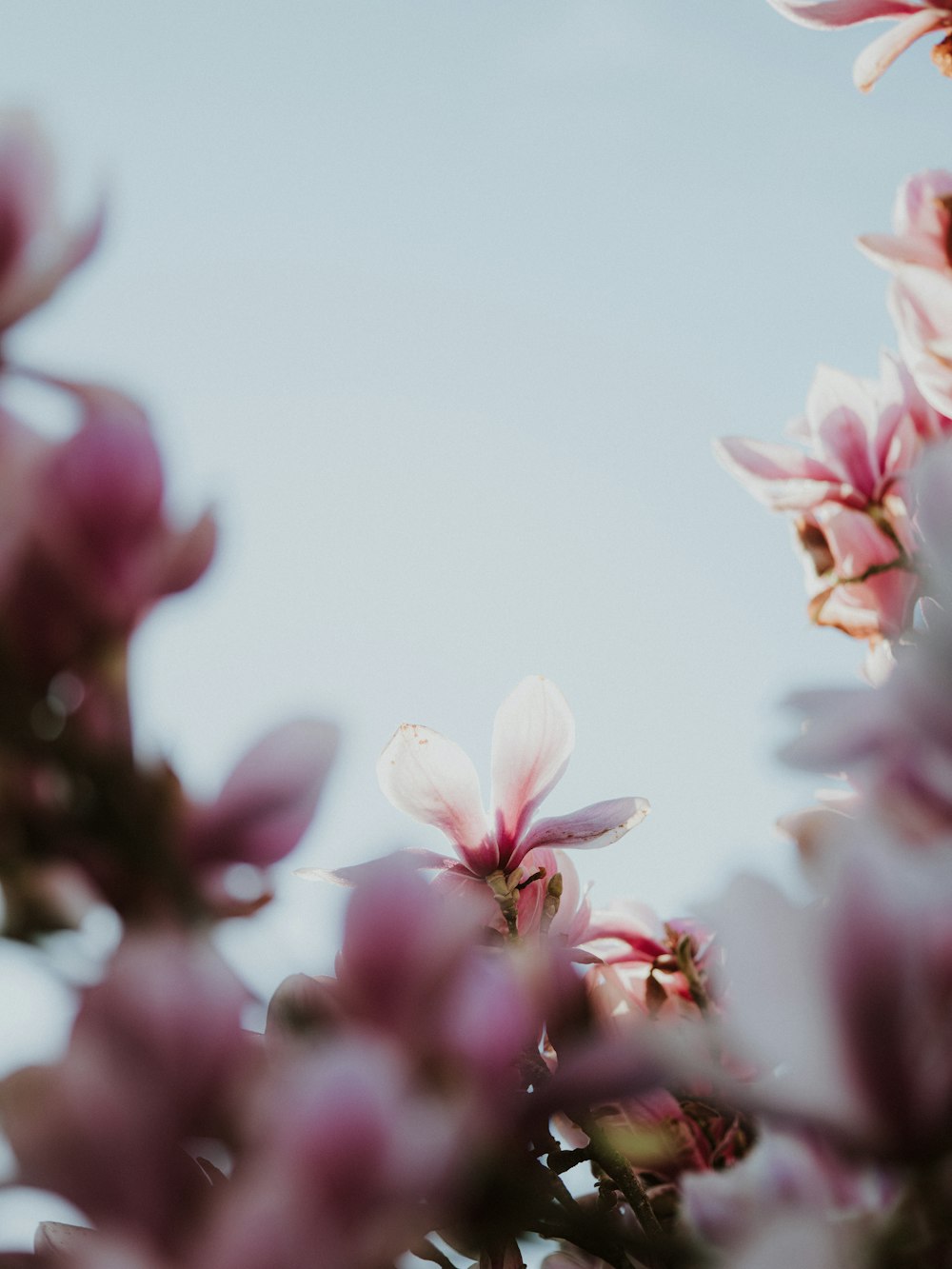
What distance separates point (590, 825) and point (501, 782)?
0.27 feet

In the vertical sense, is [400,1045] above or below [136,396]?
below

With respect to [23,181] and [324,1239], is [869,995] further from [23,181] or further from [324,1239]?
[23,181]

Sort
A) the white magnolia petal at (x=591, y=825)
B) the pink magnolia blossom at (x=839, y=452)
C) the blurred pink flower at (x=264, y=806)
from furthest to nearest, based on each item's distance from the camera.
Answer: the pink magnolia blossom at (x=839, y=452), the white magnolia petal at (x=591, y=825), the blurred pink flower at (x=264, y=806)

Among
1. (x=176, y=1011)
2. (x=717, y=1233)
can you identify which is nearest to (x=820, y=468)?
(x=717, y=1233)

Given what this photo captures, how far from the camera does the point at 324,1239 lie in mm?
254

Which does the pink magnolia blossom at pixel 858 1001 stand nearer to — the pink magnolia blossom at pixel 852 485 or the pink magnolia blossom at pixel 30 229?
the pink magnolia blossom at pixel 30 229

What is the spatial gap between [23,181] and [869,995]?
351mm

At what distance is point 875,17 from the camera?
0.83 meters

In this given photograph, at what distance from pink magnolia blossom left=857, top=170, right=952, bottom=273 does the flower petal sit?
1.20 ft

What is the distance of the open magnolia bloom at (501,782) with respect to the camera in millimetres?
797

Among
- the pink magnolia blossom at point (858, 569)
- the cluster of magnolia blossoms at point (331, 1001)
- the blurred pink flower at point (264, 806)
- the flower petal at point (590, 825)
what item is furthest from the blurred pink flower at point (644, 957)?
the blurred pink flower at point (264, 806)

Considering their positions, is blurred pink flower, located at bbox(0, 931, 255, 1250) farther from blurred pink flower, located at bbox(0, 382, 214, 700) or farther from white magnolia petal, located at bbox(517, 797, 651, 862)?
white magnolia petal, located at bbox(517, 797, 651, 862)

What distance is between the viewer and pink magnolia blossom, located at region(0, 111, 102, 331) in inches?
14.6

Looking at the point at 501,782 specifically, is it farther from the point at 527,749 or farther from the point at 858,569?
the point at 858,569
